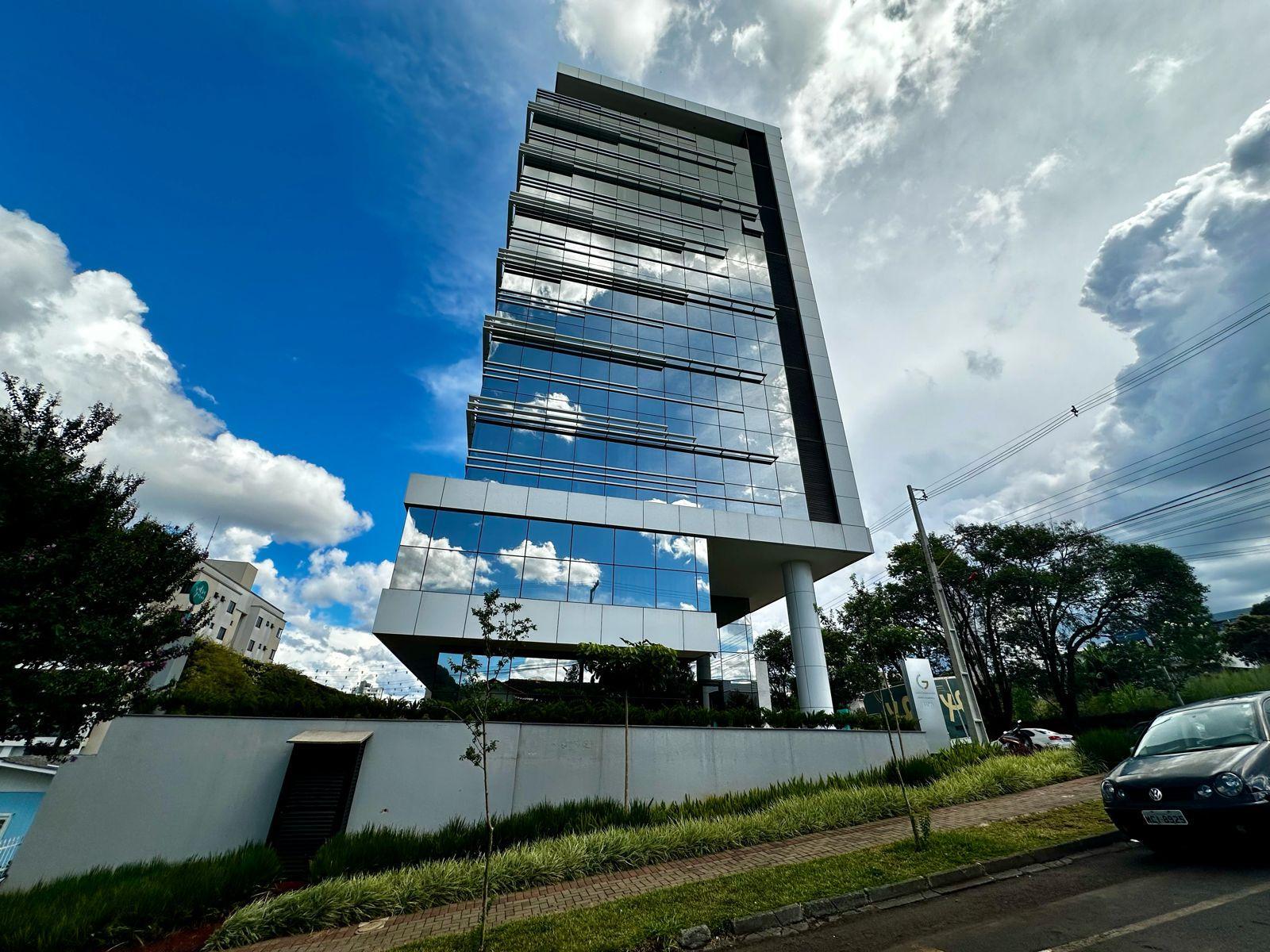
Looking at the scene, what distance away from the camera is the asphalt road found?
4.29 meters

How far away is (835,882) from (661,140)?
131ft

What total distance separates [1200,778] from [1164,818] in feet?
1.96

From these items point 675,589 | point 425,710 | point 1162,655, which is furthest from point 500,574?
point 1162,655

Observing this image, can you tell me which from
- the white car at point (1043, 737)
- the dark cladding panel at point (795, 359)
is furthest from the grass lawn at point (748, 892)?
the white car at point (1043, 737)

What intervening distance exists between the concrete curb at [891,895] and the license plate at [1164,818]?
4.08ft

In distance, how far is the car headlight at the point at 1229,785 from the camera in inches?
207

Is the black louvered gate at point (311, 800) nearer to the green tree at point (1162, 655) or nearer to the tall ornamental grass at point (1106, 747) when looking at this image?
the tall ornamental grass at point (1106, 747)

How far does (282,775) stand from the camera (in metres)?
10.2

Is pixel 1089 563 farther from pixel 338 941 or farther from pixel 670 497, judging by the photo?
pixel 338 941

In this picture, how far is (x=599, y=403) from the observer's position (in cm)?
2375

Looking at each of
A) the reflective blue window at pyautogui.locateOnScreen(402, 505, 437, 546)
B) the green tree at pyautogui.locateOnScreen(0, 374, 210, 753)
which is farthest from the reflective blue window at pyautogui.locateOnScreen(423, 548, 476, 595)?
the green tree at pyautogui.locateOnScreen(0, 374, 210, 753)

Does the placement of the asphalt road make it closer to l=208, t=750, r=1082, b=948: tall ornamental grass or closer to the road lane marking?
the road lane marking

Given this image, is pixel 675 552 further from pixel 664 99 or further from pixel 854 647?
pixel 664 99

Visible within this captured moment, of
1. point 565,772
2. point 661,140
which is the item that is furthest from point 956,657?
point 661,140
